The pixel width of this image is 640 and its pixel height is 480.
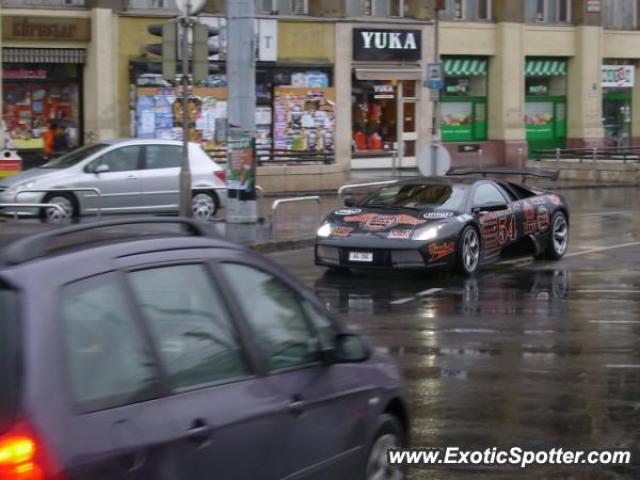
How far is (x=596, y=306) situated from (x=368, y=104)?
29286 mm

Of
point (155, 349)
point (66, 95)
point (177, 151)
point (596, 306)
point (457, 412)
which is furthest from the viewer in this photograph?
point (66, 95)

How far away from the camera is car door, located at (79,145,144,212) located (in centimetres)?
2189

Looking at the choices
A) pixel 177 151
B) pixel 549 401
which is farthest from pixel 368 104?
pixel 549 401

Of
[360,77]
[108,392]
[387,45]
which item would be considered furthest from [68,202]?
[387,45]

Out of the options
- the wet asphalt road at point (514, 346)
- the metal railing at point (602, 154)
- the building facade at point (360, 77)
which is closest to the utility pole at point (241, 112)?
the wet asphalt road at point (514, 346)

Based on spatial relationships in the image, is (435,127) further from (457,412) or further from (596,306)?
(457,412)

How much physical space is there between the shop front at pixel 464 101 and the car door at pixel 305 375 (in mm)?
39768

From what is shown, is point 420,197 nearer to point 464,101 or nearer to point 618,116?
point 464,101

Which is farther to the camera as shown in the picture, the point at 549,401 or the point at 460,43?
the point at 460,43

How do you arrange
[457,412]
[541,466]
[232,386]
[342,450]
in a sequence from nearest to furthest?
[232,386] < [342,450] < [541,466] < [457,412]

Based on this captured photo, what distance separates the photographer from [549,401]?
348 inches

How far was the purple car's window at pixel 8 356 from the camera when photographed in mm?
3736

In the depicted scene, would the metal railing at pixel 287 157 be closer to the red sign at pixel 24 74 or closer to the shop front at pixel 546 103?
the red sign at pixel 24 74

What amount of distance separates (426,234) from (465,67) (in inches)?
1212
